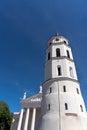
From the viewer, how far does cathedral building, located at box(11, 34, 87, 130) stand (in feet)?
52.1

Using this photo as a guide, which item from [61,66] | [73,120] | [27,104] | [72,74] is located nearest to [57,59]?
[61,66]

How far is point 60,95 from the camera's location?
18.0 meters

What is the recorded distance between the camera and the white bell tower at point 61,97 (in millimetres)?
15805

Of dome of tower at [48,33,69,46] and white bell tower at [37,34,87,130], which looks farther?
dome of tower at [48,33,69,46]

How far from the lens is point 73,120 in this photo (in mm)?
15695

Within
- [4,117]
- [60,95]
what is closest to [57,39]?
[60,95]

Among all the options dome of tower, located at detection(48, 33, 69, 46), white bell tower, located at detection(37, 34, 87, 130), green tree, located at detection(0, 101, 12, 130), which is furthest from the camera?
green tree, located at detection(0, 101, 12, 130)

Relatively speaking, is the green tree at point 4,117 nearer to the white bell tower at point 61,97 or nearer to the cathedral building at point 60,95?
the cathedral building at point 60,95

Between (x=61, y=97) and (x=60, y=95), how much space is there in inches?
13.1

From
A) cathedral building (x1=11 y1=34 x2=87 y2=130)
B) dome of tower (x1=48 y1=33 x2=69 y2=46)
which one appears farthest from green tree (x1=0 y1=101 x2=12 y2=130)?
dome of tower (x1=48 y1=33 x2=69 y2=46)

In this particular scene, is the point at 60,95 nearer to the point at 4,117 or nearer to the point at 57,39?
the point at 57,39

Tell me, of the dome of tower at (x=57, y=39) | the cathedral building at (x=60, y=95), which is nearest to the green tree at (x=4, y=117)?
the cathedral building at (x=60, y=95)

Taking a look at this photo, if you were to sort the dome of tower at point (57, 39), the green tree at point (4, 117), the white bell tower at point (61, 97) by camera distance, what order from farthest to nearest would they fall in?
1. the green tree at point (4, 117)
2. the dome of tower at point (57, 39)
3. the white bell tower at point (61, 97)

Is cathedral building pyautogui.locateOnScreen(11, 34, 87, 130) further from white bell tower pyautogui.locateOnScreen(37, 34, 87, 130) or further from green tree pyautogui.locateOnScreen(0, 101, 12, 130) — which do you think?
green tree pyautogui.locateOnScreen(0, 101, 12, 130)
